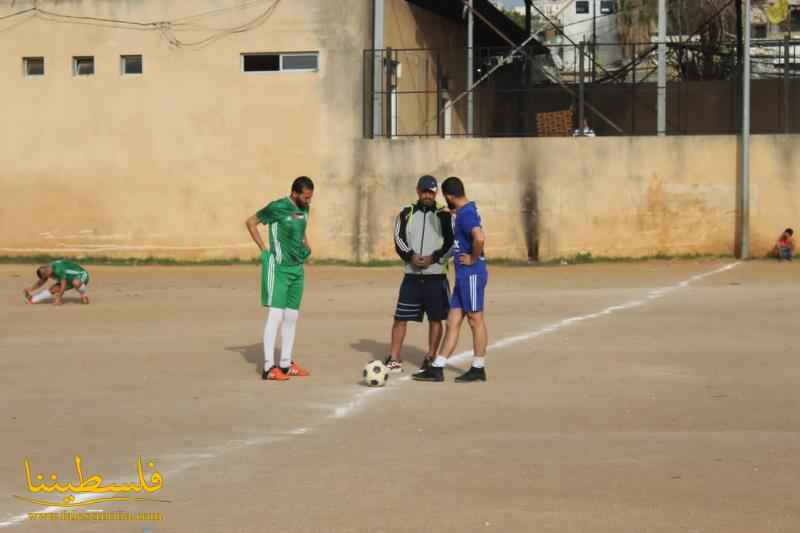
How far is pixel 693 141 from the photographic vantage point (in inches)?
966

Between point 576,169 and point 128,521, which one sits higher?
point 576,169

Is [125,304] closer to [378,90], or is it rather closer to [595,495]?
[378,90]

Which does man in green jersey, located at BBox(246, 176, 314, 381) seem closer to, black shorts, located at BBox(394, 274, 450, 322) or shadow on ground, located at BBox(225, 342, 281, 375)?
shadow on ground, located at BBox(225, 342, 281, 375)

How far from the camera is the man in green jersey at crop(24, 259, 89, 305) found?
17578 mm

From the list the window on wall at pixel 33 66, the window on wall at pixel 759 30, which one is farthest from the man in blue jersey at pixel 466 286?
the window on wall at pixel 759 30

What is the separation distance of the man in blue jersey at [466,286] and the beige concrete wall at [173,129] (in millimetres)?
14385

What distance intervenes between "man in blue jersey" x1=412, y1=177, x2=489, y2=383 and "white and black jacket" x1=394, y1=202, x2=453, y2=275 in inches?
9.3

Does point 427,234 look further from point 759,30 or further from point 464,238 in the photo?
point 759,30

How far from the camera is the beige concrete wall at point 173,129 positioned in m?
25.3

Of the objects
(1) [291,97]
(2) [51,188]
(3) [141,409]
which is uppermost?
(1) [291,97]

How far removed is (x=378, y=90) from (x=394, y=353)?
14286 mm

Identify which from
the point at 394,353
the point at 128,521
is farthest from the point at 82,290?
the point at 128,521

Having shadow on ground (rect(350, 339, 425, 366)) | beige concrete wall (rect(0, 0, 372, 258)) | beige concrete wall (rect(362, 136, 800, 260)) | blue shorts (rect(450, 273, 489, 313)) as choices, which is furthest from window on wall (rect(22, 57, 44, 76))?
blue shorts (rect(450, 273, 489, 313))

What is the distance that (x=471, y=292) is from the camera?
36.1 ft
